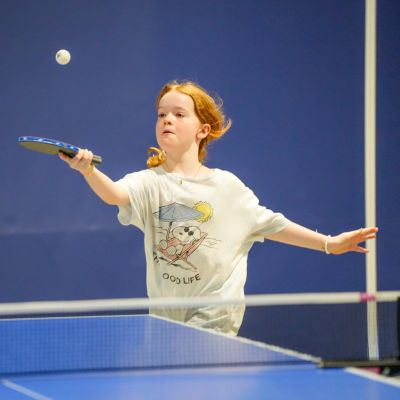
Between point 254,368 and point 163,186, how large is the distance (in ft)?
3.88

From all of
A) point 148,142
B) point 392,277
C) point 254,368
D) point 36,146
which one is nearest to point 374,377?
point 254,368

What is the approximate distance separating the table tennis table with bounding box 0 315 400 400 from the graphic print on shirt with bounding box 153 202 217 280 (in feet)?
0.80

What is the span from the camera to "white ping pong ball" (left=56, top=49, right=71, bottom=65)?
5.38 metres

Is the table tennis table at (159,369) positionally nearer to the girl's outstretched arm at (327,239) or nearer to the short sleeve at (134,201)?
the short sleeve at (134,201)

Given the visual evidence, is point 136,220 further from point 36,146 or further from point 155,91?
point 155,91

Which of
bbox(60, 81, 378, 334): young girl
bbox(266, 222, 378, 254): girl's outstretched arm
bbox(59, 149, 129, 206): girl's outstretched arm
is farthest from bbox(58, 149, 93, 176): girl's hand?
bbox(266, 222, 378, 254): girl's outstretched arm

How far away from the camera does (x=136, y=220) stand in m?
3.43

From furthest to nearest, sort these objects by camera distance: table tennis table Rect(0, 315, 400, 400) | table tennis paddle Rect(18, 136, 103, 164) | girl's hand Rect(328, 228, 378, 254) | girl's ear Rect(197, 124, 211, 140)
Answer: girl's ear Rect(197, 124, 211, 140), girl's hand Rect(328, 228, 378, 254), table tennis paddle Rect(18, 136, 103, 164), table tennis table Rect(0, 315, 400, 400)

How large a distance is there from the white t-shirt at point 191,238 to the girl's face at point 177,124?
122 millimetres

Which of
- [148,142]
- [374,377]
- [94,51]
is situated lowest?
[374,377]

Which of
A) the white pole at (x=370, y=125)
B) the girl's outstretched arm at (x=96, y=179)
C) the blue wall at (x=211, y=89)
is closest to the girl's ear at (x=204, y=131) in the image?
the girl's outstretched arm at (x=96, y=179)

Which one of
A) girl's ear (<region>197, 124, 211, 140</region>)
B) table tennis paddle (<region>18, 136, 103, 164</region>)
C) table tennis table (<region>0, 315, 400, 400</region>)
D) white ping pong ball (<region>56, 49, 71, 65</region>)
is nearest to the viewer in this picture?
table tennis table (<region>0, 315, 400, 400</region>)

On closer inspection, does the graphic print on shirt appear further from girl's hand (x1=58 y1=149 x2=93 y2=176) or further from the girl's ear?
girl's hand (x1=58 y1=149 x2=93 y2=176)

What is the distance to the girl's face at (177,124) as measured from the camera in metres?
3.64
